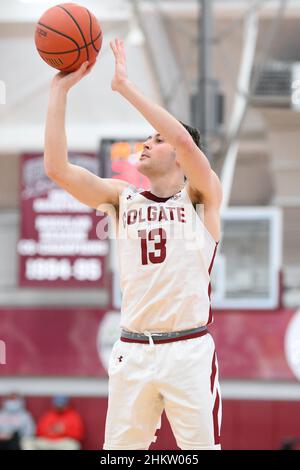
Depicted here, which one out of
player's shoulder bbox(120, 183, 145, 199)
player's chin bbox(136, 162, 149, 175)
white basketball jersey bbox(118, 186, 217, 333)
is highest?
player's chin bbox(136, 162, 149, 175)

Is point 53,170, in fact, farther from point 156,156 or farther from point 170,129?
point 170,129

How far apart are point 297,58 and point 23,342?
628cm

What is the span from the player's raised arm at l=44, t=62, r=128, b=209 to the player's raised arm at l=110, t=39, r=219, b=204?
0.94 feet

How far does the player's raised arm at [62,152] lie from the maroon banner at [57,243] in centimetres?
850

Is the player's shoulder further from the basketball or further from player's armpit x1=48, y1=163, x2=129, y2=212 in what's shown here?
the basketball

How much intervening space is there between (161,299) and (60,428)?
28.6 ft

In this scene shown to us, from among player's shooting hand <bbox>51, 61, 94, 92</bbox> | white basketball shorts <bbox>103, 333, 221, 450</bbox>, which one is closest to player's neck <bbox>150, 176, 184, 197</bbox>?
player's shooting hand <bbox>51, 61, 94, 92</bbox>

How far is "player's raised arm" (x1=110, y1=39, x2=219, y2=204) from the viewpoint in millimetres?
3416

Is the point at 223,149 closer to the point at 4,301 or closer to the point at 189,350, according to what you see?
the point at 4,301

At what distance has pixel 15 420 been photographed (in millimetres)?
12000

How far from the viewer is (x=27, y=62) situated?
13.3m

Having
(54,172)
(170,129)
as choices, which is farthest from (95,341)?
(170,129)

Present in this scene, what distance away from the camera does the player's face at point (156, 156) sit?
388 cm
